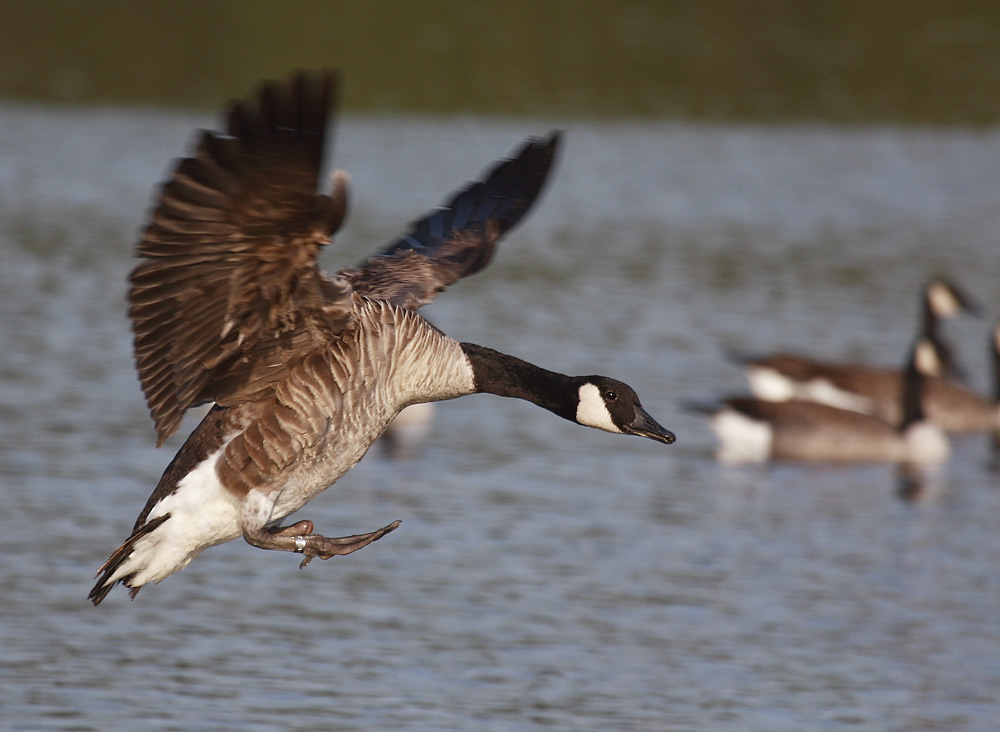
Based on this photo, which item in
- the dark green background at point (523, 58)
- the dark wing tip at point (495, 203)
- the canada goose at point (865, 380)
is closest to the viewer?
the dark wing tip at point (495, 203)

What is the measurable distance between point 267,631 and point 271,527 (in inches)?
92.6

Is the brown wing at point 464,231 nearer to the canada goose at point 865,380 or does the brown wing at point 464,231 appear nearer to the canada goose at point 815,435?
the canada goose at point 815,435

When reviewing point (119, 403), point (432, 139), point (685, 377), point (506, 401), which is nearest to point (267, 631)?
point (119, 403)

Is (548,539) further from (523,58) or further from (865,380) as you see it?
(523,58)

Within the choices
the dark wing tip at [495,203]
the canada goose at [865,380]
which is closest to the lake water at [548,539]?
the canada goose at [865,380]

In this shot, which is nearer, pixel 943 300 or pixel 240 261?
pixel 240 261

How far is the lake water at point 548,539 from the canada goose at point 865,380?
474 millimetres

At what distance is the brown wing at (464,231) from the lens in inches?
273

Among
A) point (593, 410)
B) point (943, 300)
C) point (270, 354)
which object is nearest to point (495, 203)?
point (593, 410)

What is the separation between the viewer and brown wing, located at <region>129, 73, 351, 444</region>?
4.77 meters

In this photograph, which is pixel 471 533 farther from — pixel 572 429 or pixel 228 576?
pixel 572 429

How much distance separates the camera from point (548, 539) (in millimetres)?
10070

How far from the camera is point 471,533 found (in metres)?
10.1

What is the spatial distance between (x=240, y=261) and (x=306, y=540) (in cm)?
110
